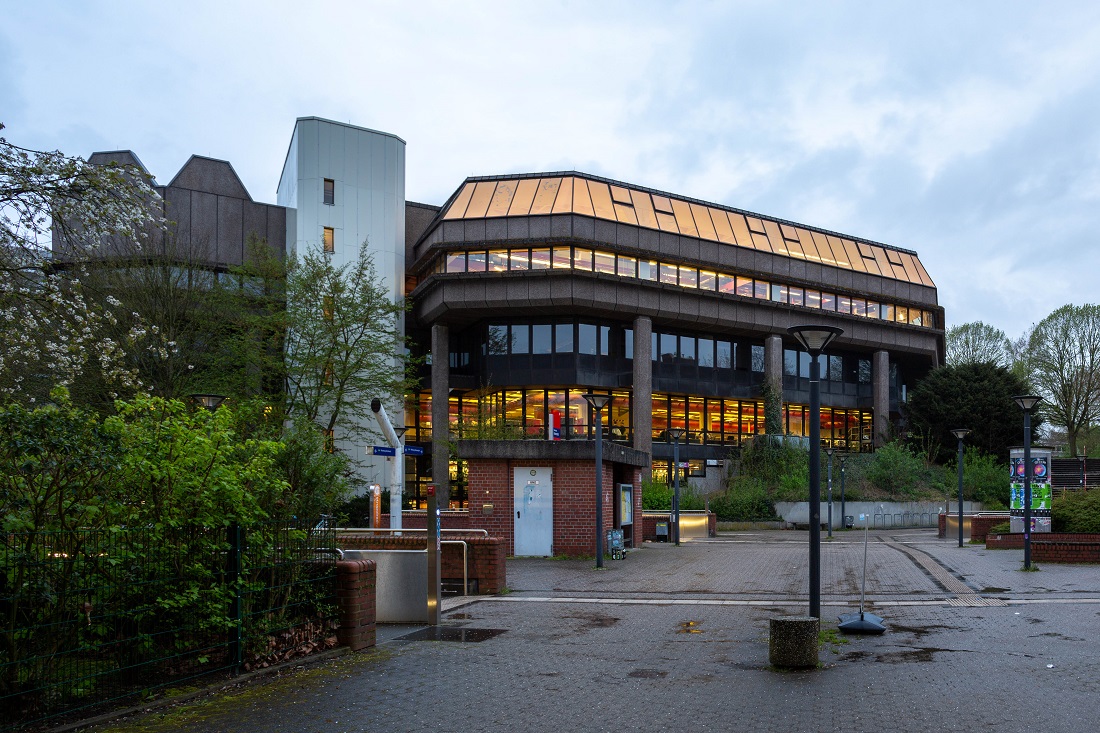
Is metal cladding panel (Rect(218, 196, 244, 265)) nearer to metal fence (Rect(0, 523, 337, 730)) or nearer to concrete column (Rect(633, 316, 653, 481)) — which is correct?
concrete column (Rect(633, 316, 653, 481))

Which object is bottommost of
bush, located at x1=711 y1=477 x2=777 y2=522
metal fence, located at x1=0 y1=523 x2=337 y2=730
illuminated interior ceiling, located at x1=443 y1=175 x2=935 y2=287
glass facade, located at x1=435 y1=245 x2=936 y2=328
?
bush, located at x1=711 y1=477 x2=777 y2=522

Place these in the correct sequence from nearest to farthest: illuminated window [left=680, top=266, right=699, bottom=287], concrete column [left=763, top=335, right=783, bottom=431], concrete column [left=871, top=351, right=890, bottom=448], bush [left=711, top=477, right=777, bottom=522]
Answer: bush [left=711, top=477, right=777, bottom=522], illuminated window [left=680, top=266, right=699, bottom=287], concrete column [left=763, top=335, right=783, bottom=431], concrete column [left=871, top=351, right=890, bottom=448]

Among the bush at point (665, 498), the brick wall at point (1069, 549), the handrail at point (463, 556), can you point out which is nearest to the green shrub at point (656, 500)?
the bush at point (665, 498)

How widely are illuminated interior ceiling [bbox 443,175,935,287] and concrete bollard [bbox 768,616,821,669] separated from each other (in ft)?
126

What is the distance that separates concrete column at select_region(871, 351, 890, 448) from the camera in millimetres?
58719

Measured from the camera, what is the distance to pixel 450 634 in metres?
11.7

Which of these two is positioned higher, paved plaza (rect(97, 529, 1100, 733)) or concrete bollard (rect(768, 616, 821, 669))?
concrete bollard (rect(768, 616, 821, 669))

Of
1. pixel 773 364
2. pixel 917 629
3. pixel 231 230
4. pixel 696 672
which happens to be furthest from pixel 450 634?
pixel 773 364

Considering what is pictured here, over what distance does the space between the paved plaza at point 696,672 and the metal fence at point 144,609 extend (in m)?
0.47

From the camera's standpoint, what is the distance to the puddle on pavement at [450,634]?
1130cm

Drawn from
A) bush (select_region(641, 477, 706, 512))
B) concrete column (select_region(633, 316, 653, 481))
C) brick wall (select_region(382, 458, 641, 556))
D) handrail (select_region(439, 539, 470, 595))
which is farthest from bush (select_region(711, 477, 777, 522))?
handrail (select_region(439, 539, 470, 595))

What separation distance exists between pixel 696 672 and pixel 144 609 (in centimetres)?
501

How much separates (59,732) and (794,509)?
133 feet

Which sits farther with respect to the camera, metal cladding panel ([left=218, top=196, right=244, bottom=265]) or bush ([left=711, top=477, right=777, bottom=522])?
metal cladding panel ([left=218, top=196, right=244, bottom=265])
